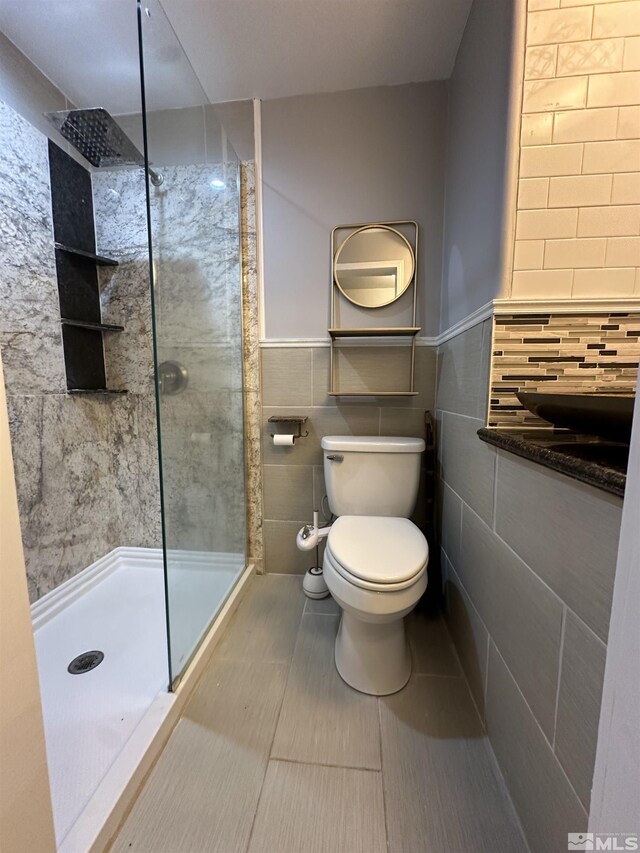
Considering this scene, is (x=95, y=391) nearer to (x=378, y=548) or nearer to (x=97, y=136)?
(x=97, y=136)

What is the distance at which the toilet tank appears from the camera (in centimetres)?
148

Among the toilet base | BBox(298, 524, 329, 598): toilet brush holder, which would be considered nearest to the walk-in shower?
BBox(298, 524, 329, 598): toilet brush holder

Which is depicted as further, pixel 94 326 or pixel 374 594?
pixel 94 326

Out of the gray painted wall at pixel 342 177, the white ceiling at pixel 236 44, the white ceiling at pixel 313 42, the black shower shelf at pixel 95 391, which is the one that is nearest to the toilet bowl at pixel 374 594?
the gray painted wall at pixel 342 177

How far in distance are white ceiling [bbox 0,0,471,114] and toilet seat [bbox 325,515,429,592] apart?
158cm

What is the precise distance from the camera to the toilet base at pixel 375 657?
1.14 metres

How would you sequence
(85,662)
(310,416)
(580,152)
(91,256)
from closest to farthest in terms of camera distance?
(580,152) < (85,662) < (91,256) < (310,416)

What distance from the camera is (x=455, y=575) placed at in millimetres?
1329

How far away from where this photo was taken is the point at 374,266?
5.27ft

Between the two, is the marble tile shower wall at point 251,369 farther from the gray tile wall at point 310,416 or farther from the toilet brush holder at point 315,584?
the toilet brush holder at point 315,584

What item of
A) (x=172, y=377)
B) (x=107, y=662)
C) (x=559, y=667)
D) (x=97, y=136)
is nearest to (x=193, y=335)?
(x=172, y=377)

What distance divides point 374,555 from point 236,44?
6.70 feet

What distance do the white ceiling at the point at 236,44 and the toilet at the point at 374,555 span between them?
1477 mm

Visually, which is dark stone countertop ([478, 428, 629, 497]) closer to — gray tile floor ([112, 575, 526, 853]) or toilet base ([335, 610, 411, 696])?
toilet base ([335, 610, 411, 696])
